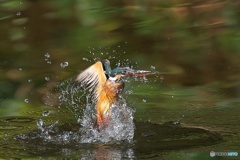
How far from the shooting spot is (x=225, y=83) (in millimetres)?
4289

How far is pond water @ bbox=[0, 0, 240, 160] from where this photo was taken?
322 cm

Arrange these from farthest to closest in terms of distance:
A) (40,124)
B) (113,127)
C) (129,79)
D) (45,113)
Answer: (129,79), (45,113), (40,124), (113,127)

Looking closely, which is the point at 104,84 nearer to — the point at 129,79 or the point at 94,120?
the point at 94,120

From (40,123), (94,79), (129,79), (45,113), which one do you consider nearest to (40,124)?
(40,123)

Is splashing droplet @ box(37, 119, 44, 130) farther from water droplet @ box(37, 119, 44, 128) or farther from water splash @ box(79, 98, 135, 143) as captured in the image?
water splash @ box(79, 98, 135, 143)

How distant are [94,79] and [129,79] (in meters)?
0.74

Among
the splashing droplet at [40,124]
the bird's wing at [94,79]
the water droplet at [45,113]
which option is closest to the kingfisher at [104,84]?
the bird's wing at [94,79]

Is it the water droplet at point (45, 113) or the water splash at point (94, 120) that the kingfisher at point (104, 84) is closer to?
the water splash at point (94, 120)

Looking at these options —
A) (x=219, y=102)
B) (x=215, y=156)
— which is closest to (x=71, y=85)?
(x=219, y=102)

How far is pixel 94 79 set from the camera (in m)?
3.39

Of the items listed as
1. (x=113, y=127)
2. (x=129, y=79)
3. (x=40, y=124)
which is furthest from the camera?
(x=129, y=79)

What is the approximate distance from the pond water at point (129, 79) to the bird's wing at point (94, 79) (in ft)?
0.49

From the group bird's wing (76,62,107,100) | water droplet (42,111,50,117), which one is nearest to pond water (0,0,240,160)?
water droplet (42,111,50,117)

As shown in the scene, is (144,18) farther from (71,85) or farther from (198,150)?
(198,150)
